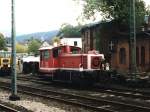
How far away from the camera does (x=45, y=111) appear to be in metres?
17.9

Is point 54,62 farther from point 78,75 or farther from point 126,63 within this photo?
point 126,63

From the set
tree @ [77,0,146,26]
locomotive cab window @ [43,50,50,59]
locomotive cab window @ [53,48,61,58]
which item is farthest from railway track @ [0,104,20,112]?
tree @ [77,0,146,26]

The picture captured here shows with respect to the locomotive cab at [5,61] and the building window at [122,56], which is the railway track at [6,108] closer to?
the locomotive cab at [5,61]

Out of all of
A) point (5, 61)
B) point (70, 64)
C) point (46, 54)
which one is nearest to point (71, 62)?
point (70, 64)

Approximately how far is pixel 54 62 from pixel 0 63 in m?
14.6

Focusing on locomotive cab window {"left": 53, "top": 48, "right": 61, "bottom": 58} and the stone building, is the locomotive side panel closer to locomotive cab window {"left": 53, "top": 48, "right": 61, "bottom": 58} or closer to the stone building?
locomotive cab window {"left": 53, "top": 48, "right": 61, "bottom": 58}

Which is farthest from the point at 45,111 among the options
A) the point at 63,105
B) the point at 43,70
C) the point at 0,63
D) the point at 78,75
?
the point at 0,63

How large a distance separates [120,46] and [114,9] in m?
3.97

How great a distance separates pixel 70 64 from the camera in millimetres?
31625

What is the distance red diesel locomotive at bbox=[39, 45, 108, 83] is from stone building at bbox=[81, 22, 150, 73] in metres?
8.46

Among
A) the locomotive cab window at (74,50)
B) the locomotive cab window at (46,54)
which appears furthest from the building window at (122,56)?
the locomotive cab window at (74,50)

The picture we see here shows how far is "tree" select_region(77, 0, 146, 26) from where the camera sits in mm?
47884

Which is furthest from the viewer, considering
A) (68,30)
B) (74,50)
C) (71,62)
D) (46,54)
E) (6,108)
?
(68,30)

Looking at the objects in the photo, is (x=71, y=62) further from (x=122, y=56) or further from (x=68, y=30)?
(x=68, y=30)
